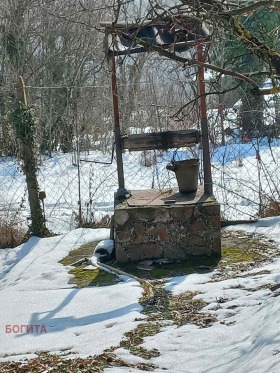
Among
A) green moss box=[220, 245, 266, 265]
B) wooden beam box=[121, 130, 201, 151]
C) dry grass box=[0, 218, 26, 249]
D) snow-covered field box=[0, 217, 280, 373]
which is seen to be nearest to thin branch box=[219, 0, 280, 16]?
snow-covered field box=[0, 217, 280, 373]

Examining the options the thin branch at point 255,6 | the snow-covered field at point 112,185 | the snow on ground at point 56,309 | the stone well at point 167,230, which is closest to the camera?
the thin branch at point 255,6

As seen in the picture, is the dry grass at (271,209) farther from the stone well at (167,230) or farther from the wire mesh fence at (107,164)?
the stone well at (167,230)

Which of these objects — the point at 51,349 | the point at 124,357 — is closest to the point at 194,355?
the point at 124,357

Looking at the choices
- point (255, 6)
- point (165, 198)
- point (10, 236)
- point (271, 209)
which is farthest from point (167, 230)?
point (255, 6)

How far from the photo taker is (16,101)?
304 inches

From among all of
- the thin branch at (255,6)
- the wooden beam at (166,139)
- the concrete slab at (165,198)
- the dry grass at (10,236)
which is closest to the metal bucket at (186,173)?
the concrete slab at (165,198)

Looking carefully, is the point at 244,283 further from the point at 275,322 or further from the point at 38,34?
the point at 38,34

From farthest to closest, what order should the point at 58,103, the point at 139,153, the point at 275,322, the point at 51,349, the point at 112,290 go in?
the point at 58,103 → the point at 139,153 → the point at 112,290 → the point at 51,349 → the point at 275,322

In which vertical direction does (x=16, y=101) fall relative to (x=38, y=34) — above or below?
below

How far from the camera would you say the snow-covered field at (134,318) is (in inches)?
136

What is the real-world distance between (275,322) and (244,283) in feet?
5.69

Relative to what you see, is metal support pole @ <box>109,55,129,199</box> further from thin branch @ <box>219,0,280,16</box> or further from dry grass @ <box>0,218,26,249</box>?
thin branch @ <box>219,0,280,16</box>

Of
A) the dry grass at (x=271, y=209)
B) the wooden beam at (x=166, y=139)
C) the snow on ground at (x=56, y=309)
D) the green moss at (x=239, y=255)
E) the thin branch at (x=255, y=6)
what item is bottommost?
the snow on ground at (x=56, y=309)

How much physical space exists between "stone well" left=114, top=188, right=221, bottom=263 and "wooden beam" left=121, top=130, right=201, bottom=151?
78 centimetres
